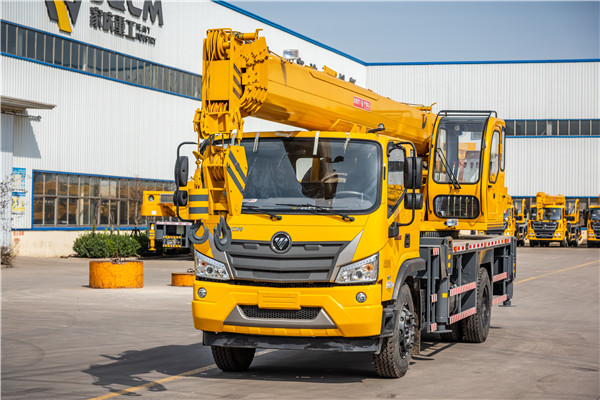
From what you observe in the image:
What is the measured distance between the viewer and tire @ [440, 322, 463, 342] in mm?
13281

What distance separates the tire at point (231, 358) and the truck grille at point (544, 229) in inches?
1872

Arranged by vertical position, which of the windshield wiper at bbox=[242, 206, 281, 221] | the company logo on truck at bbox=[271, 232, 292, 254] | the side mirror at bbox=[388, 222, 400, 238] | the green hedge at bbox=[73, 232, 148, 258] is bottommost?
the green hedge at bbox=[73, 232, 148, 258]

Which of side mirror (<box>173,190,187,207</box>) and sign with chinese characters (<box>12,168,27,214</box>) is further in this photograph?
sign with chinese characters (<box>12,168,27,214</box>)

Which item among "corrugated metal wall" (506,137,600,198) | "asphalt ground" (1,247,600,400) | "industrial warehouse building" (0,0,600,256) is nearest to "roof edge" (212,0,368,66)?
"industrial warehouse building" (0,0,600,256)

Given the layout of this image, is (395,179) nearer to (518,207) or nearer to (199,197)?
(199,197)

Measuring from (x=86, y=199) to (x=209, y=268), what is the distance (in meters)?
30.9

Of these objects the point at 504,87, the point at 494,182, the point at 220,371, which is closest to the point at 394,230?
the point at 220,371

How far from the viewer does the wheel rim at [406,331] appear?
9898 mm

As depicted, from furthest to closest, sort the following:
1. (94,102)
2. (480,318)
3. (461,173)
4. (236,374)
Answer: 1. (94,102)
2. (461,173)
3. (480,318)
4. (236,374)

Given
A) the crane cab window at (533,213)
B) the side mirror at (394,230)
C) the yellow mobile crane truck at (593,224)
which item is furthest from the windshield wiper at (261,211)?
the yellow mobile crane truck at (593,224)

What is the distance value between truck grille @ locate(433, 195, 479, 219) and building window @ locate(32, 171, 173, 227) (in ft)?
74.0

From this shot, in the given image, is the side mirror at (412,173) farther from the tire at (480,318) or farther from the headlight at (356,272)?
the tire at (480,318)

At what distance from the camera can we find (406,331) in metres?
10.0

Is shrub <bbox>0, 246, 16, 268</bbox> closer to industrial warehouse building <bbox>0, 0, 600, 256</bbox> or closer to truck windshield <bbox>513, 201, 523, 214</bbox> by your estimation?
industrial warehouse building <bbox>0, 0, 600, 256</bbox>
